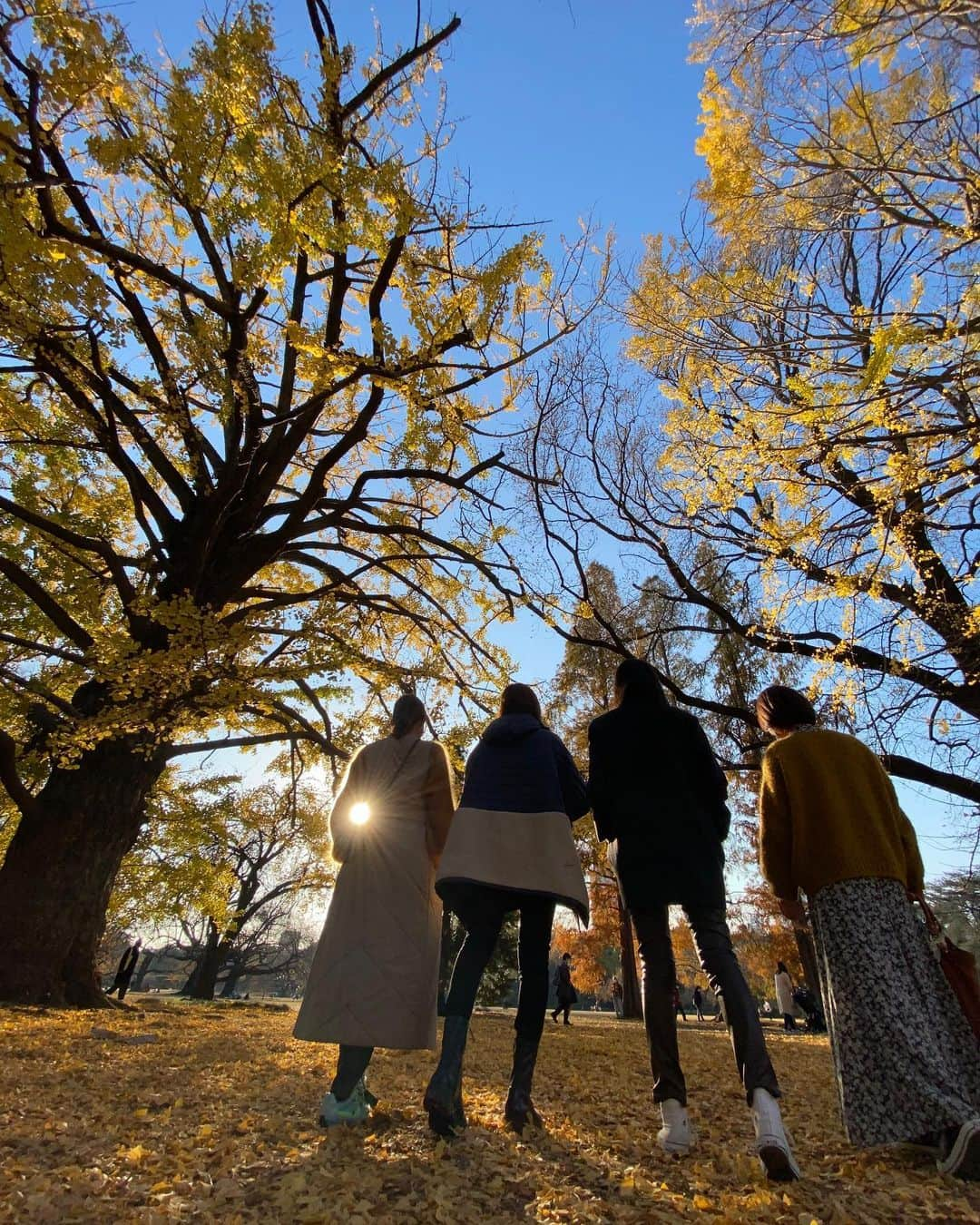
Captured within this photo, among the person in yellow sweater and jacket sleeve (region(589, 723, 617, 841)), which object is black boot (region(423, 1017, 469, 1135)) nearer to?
jacket sleeve (region(589, 723, 617, 841))

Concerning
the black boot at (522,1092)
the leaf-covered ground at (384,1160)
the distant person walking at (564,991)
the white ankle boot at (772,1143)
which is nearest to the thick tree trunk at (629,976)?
the distant person walking at (564,991)

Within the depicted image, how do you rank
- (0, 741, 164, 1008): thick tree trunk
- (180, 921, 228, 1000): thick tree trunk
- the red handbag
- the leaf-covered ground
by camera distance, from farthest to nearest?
(180, 921, 228, 1000): thick tree trunk, (0, 741, 164, 1008): thick tree trunk, the red handbag, the leaf-covered ground

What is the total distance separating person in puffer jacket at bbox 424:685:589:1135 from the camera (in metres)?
2.30

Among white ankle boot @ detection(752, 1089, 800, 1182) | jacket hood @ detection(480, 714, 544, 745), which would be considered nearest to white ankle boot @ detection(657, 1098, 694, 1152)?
white ankle boot @ detection(752, 1089, 800, 1182)

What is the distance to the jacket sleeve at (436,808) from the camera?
2748mm

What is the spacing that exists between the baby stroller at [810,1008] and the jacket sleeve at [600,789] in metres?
15.3

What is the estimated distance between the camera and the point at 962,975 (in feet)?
6.66

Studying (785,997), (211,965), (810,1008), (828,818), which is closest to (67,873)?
(828,818)

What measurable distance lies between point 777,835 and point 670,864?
436 mm

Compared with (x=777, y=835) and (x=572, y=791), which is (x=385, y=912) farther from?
(x=777, y=835)

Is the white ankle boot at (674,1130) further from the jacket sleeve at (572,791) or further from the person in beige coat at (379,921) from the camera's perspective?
the jacket sleeve at (572,791)

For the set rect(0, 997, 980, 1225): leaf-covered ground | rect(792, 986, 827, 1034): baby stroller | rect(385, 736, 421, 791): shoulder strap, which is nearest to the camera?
rect(0, 997, 980, 1225): leaf-covered ground

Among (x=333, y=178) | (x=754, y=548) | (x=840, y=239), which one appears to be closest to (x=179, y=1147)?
(x=333, y=178)

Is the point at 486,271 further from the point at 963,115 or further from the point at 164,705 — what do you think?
the point at 164,705
